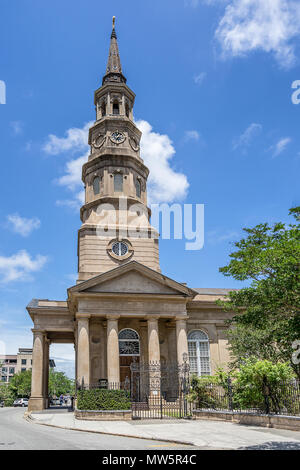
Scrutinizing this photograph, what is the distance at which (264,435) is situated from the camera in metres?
14.9

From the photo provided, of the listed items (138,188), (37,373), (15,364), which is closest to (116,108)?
(138,188)

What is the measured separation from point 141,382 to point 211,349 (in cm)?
720

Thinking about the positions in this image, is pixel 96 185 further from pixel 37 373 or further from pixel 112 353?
pixel 37 373

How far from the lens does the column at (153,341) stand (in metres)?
30.4

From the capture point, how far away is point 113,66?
47375 mm

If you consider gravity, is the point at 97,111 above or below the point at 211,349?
above

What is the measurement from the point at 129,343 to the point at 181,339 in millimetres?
4485

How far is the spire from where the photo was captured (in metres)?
46.3

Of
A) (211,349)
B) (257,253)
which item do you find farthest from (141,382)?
(257,253)

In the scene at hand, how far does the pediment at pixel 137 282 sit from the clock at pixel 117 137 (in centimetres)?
1553

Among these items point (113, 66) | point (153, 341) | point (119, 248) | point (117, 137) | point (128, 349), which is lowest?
point (128, 349)

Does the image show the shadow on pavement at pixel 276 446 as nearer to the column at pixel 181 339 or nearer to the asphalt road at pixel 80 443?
the asphalt road at pixel 80 443
